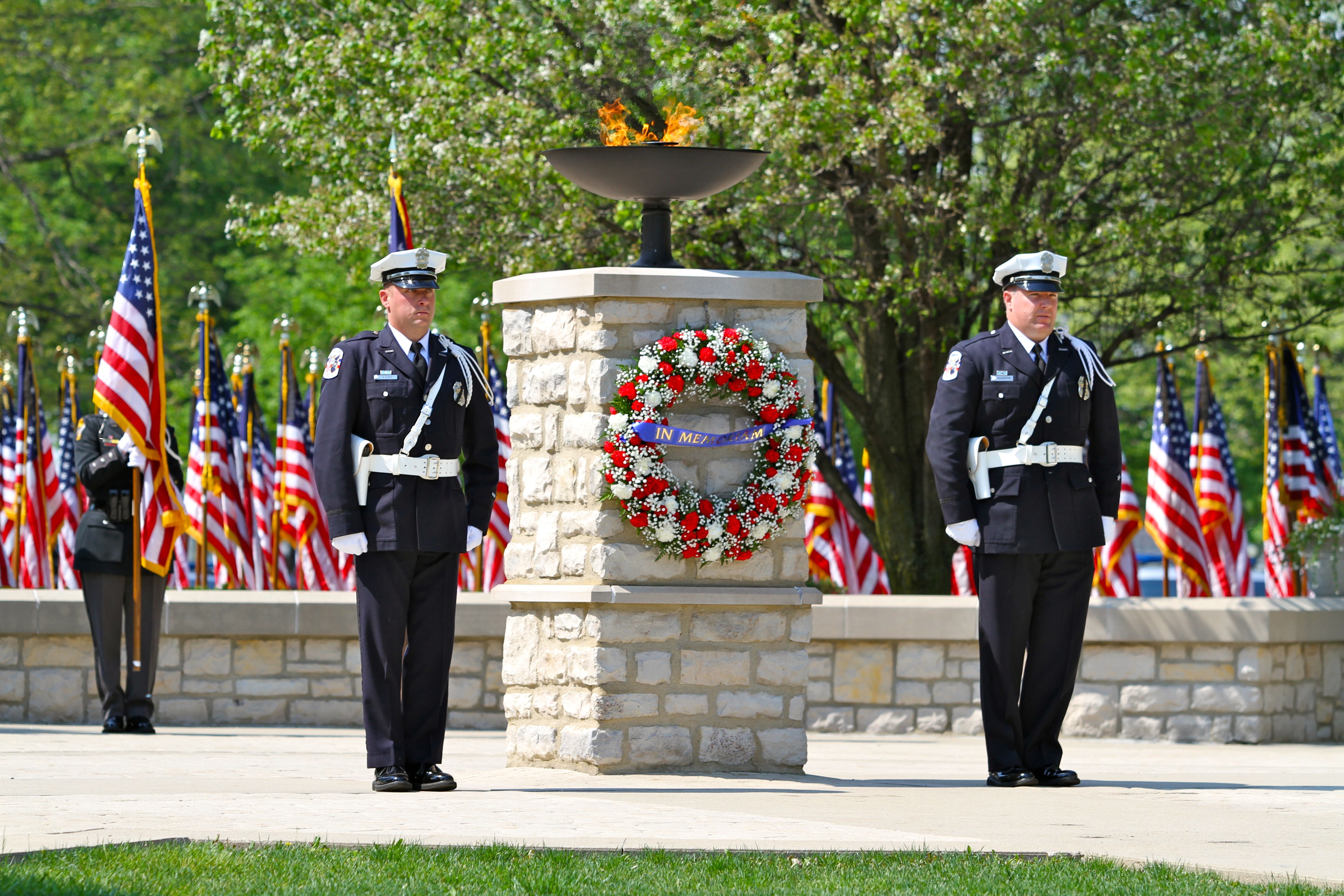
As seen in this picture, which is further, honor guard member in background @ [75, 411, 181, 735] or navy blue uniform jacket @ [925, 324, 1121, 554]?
honor guard member in background @ [75, 411, 181, 735]

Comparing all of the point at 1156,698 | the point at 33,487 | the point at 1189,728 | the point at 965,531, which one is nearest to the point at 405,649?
the point at 965,531

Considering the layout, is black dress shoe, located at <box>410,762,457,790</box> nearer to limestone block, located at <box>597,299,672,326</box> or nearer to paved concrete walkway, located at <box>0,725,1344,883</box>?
paved concrete walkway, located at <box>0,725,1344,883</box>

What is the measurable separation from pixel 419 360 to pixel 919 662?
5.07m

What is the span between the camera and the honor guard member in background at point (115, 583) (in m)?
10.5

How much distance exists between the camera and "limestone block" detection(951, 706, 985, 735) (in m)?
11.6

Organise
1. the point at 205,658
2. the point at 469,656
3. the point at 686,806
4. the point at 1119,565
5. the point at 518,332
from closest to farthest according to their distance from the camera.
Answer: the point at 686,806, the point at 518,332, the point at 205,658, the point at 469,656, the point at 1119,565

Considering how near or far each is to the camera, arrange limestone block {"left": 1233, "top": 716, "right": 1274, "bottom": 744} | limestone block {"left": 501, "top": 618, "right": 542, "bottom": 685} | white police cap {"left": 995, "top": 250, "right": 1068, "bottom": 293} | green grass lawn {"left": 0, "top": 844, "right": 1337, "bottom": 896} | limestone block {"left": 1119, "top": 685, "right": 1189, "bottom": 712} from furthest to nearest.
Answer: limestone block {"left": 1119, "top": 685, "right": 1189, "bottom": 712} → limestone block {"left": 1233, "top": 716, "right": 1274, "bottom": 744} → limestone block {"left": 501, "top": 618, "right": 542, "bottom": 685} → white police cap {"left": 995, "top": 250, "right": 1068, "bottom": 293} → green grass lawn {"left": 0, "top": 844, "right": 1337, "bottom": 896}

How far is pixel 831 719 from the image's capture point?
459 inches

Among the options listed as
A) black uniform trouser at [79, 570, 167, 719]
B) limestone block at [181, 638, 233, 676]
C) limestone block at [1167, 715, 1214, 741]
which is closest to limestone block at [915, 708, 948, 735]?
limestone block at [1167, 715, 1214, 741]

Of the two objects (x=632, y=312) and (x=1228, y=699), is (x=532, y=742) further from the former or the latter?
(x=1228, y=699)

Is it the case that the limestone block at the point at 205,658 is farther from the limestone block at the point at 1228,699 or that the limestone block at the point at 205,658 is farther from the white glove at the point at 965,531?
the limestone block at the point at 1228,699

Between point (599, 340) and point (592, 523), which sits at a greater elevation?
point (599, 340)

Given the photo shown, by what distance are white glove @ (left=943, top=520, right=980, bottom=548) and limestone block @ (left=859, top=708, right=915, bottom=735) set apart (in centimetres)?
381

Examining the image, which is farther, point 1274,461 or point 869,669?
point 1274,461
